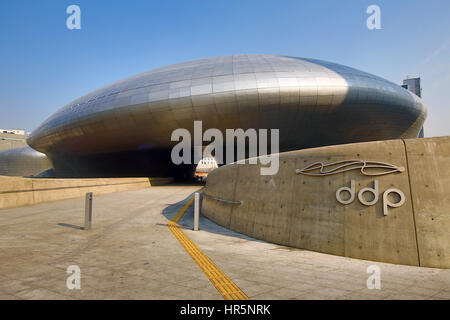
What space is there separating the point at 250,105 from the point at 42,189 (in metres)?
18.1

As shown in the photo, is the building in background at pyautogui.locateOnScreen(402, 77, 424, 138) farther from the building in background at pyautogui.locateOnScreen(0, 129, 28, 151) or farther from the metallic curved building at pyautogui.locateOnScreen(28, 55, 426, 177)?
the building in background at pyautogui.locateOnScreen(0, 129, 28, 151)

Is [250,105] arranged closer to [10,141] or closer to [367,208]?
[367,208]

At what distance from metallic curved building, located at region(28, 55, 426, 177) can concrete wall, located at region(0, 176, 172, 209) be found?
31.8 ft

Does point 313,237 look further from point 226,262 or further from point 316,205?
point 226,262

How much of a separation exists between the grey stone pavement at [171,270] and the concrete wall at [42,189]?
207 inches

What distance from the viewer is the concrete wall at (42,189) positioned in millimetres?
11070

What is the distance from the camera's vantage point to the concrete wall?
1107cm

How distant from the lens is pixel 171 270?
4254mm

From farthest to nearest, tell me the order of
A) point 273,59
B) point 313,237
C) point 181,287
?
point 273,59 → point 313,237 → point 181,287
